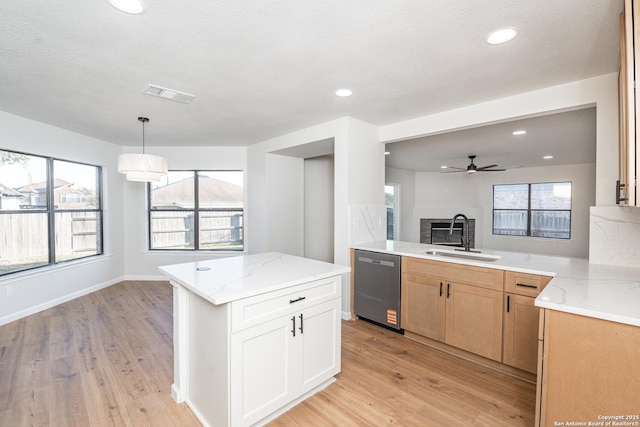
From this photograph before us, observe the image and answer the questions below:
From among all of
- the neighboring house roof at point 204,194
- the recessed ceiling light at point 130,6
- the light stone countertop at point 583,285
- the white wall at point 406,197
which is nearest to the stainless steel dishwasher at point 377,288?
the light stone countertop at point 583,285

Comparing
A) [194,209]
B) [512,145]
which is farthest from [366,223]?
[194,209]

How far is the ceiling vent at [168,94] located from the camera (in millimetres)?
2664

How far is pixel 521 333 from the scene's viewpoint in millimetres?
2279

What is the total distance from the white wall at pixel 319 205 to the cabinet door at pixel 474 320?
9.09ft

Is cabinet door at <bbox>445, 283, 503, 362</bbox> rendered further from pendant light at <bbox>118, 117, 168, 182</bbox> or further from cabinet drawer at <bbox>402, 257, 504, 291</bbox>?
pendant light at <bbox>118, 117, 168, 182</bbox>

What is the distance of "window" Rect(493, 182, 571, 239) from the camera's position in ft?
23.0

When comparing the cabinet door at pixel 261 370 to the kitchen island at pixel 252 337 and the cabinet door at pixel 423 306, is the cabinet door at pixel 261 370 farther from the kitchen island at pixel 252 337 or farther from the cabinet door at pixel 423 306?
the cabinet door at pixel 423 306

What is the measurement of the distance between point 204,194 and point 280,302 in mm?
4194

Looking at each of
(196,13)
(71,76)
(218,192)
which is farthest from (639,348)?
(218,192)

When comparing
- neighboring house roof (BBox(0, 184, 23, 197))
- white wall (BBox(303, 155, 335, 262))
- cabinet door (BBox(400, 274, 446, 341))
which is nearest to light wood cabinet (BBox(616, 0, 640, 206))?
cabinet door (BBox(400, 274, 446, 341))

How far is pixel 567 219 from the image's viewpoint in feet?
22.8

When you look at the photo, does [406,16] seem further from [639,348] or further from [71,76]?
[71,76]

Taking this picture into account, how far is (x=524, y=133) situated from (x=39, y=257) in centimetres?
684

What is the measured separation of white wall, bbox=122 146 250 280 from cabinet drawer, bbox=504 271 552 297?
4097 mm
